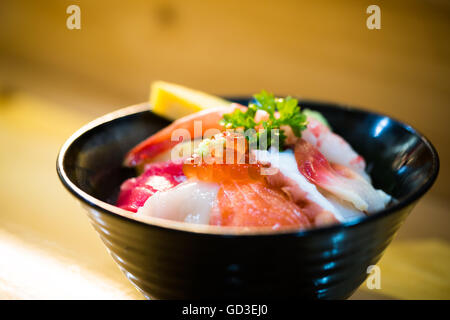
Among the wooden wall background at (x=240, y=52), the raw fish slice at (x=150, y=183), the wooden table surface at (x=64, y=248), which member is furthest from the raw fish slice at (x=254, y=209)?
the wooden wall background at (x=240, y=52)

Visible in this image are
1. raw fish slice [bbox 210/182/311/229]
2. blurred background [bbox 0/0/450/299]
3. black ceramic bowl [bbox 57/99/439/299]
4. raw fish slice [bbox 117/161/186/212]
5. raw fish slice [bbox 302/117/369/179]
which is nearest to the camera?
black ceramic bowl [bbox 57/99/439/299]

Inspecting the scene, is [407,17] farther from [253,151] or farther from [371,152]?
[253,151]

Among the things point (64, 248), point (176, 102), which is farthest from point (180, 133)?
point (64, 248)

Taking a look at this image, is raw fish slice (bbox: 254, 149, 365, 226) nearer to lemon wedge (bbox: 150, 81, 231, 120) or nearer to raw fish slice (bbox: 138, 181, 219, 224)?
raw fish slice (bbox: 138, 181, 219, 224)

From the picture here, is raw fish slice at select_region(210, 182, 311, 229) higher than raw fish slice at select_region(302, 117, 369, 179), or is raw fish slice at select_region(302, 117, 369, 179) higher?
raw fish slice at select_region(302, 117, 369, 179)

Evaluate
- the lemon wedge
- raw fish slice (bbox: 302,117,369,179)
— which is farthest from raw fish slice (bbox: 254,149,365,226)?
the lemon wedge

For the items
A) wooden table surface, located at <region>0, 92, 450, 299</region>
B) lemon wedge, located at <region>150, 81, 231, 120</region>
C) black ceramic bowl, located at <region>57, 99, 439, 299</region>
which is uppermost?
lemon wedge, located at <region>150, 81, 231, 120</region>

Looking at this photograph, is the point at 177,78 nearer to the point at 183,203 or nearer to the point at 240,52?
the point at 240,52

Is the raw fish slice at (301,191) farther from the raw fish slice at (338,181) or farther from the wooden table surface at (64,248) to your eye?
the wooden table surface at (64,248)
